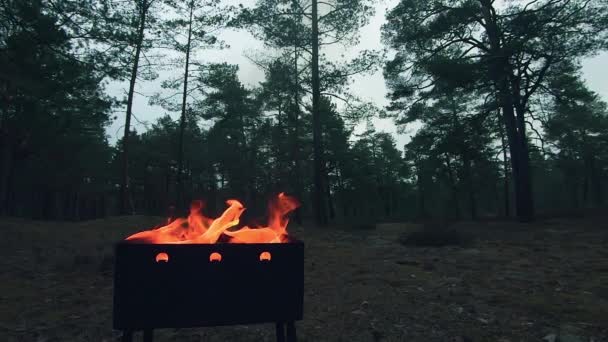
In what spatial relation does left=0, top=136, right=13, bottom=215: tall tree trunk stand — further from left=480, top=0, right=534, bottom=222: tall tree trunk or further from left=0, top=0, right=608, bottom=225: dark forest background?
left=480, top=0, right=534, bottom=222: tall tree trunk

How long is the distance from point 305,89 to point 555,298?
1147 centimetres

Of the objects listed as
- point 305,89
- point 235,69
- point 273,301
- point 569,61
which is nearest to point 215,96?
point 235,69

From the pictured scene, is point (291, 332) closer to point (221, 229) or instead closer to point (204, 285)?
point (204, 285)

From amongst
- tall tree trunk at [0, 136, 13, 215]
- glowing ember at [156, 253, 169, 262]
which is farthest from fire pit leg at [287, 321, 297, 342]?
tall tree trunk at [0, 136, 13, 215]

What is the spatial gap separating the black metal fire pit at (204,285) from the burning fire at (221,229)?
268 millimetres

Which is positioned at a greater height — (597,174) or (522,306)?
(597,174)

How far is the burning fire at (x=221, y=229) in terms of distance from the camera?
262cm

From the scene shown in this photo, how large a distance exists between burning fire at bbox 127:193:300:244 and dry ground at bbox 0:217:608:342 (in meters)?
1.27

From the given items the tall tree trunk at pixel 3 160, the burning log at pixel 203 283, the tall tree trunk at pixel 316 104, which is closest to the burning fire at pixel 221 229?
the burning log at pixel 203 283

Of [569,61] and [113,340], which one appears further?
[569,61]

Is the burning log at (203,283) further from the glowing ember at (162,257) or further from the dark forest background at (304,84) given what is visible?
the dark forest background at (304,84)

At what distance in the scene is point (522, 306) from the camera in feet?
12.7

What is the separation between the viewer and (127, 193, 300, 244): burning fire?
2621 mm

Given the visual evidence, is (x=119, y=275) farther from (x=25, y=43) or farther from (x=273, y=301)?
(x=25, y=43)
